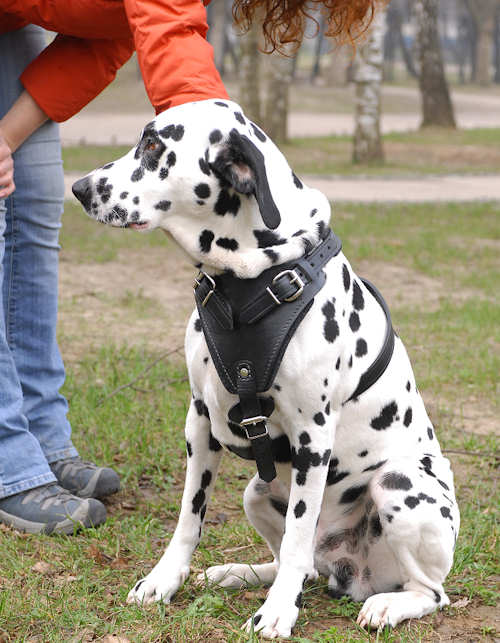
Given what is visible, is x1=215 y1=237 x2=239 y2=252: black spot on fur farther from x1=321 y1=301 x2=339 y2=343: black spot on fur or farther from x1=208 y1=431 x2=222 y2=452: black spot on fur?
x1=208 y1=431 x2=222 y2=452: black spot on fur

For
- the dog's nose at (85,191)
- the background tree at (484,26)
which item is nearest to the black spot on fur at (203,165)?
the dog's nose at (85,191)

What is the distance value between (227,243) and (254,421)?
0.57 metres

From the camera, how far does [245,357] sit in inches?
112

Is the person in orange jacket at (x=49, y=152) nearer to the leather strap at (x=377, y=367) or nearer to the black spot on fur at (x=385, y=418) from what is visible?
the leather strap at (x=377, y=367)

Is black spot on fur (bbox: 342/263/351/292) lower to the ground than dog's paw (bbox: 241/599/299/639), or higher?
higher

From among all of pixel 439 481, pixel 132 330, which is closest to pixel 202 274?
A: pixel 439 481

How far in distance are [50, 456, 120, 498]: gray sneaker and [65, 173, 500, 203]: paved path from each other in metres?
8.18

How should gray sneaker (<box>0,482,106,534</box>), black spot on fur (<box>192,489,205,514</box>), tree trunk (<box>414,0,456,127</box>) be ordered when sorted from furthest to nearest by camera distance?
tree trunk (<box>414,0,456,127</box>), gray sneaker (<box>0,482,106,534</box>), black spot on fur (<box>192,489,205,514</box>)

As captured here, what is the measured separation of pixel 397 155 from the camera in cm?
1869

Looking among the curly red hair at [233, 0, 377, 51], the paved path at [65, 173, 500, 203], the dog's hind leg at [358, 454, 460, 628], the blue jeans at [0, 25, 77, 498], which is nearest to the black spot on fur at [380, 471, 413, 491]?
the dog's hind leg at [358, 454, 460, 628]

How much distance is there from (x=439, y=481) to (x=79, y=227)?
7.76 metres

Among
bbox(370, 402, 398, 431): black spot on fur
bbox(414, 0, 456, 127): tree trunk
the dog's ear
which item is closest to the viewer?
the dog's ear

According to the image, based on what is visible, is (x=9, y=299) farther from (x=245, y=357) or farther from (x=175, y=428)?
(x=245, y=357)

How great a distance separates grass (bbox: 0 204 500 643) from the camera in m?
2.98
